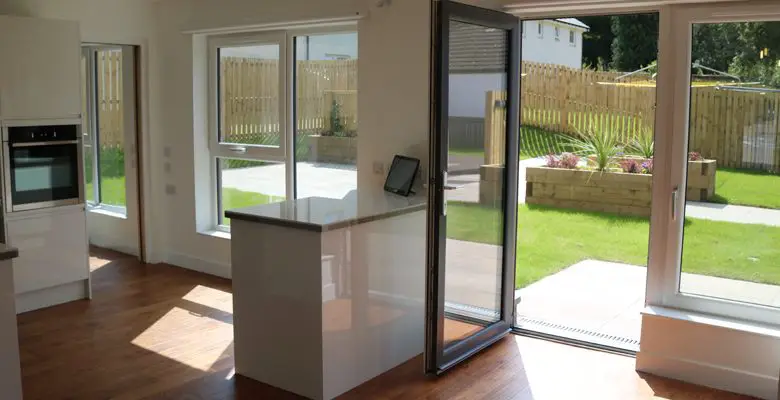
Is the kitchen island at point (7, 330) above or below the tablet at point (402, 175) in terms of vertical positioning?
below

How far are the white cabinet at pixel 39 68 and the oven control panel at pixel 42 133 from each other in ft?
0.26

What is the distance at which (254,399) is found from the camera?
3598 mm

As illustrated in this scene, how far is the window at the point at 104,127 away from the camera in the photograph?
679 centimetres

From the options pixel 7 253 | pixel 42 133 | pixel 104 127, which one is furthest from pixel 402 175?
pixel 104 127

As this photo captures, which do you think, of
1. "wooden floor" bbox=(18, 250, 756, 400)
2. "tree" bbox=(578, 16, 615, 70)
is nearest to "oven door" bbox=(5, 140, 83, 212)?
"wooden floor" bbox=(18, 250, 756, 400)

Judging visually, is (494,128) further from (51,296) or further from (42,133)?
(51,296)

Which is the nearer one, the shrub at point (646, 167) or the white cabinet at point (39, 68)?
the white cabinet at point (39, 68)

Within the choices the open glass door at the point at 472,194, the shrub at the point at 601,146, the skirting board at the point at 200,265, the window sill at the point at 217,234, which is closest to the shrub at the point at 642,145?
the shrub at the point at 601,146

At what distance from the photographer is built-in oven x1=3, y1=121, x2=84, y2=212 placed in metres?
4.95

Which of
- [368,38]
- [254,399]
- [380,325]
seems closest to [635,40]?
[368,38]

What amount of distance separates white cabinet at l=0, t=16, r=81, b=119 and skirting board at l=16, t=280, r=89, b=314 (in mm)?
1224

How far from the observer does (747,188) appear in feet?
12.7

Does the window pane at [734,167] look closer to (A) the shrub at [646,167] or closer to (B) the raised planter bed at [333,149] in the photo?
(B) the raised planter bed at [333,149]

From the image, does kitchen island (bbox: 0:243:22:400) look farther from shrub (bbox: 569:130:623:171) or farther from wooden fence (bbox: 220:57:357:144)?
shrub (bbox: 569:130:623:171)
